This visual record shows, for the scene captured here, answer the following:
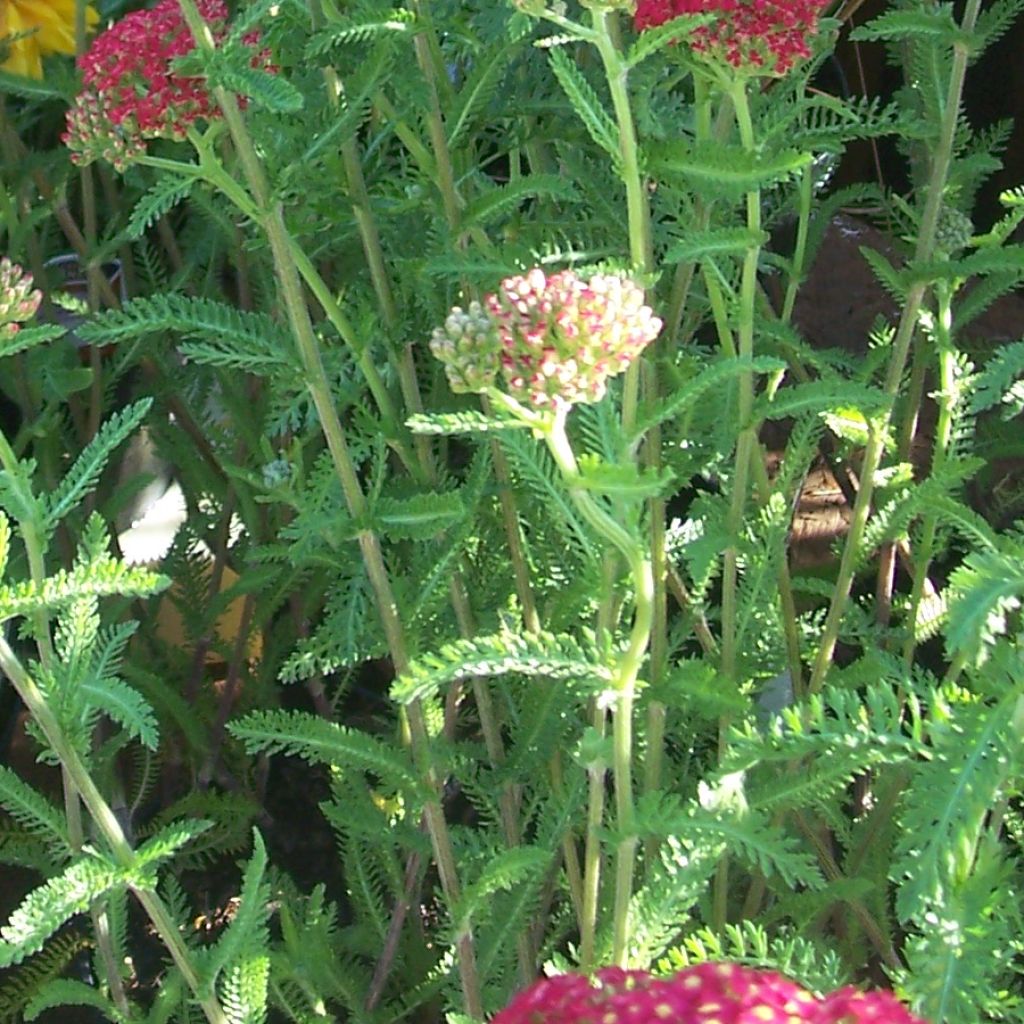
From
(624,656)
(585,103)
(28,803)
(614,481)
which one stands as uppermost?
(585,103)

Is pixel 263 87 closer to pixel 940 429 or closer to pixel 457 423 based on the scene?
pixel 457 423

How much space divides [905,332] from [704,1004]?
1.82ft

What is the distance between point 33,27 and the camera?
0.97 metres

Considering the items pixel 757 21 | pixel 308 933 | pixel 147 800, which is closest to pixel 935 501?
pixel 757 21

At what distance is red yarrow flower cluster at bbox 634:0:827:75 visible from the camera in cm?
61

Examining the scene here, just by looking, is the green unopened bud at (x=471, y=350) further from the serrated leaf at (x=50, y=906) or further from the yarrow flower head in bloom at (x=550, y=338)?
the serrated leaf at (x=50, y=906)

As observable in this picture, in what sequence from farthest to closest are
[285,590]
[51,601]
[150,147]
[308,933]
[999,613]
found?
1. [150,147]
2. [285,590]
3. [308,933]
4. [51,601]
5. [999,613]

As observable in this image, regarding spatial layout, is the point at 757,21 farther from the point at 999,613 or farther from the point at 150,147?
the point at 150,147

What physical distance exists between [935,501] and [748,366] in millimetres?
127

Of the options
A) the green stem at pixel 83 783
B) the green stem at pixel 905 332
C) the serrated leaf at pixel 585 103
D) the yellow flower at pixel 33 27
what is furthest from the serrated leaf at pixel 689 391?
the yellow flower at pixel 33 27

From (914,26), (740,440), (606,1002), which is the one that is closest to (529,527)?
(740,440)

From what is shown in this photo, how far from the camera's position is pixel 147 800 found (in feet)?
4.17

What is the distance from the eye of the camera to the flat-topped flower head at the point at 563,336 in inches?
19.7

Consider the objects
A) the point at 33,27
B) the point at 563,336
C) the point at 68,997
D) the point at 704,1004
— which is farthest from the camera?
the point at 33,27
